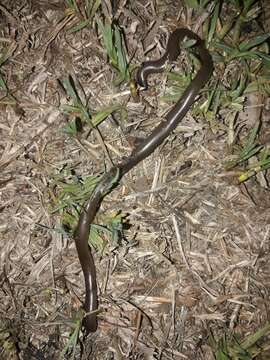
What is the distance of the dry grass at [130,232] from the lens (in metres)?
3.02

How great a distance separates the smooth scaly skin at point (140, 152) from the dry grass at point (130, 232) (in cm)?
11

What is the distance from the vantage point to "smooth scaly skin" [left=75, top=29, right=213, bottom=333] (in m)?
2.89

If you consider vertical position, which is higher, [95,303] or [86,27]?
[86,27]

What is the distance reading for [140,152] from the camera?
3010 millimetres

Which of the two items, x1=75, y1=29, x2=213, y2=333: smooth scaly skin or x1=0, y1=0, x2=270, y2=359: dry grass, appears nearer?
x1=75, y1=29, x2=213, y2=333: smooth scaly skin

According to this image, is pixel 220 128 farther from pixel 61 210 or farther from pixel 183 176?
pixel 61 210

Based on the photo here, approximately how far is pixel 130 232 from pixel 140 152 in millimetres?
678

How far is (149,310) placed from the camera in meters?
3.04

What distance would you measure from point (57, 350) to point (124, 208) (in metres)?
1.32

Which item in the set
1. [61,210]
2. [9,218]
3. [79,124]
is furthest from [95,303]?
[79,124]

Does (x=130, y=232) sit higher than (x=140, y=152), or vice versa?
(x=140, y=152)

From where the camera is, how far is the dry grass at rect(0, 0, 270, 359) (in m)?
3.02

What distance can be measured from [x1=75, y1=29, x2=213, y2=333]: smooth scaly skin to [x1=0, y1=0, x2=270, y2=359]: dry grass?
11cm

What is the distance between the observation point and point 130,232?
3047mm
